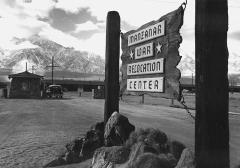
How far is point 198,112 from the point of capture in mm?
2920

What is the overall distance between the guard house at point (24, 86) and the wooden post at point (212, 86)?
3504 cm

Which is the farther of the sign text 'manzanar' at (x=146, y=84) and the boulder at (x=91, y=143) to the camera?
the boulder at (x=91, y=143)

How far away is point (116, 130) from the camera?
5051 mm

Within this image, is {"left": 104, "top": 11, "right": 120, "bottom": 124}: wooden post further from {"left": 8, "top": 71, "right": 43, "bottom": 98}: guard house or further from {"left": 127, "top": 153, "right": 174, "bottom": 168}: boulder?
{"left": 8, "top": 71, "right": 43, "bottom": 98}: guard house

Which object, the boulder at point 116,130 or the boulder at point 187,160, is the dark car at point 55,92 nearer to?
the boulder at point 116,130

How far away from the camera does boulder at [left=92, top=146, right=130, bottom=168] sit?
4.11 meters

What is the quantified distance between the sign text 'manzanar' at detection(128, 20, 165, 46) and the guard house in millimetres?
32658

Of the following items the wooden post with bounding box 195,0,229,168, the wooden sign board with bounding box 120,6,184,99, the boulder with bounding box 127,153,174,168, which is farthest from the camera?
the wooden sign board with bounding box 120,6,184,99

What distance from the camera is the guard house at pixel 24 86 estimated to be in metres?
35.8

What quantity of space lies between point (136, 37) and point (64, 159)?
269 centimetres

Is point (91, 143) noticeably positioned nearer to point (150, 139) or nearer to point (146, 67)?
point (150, 139)

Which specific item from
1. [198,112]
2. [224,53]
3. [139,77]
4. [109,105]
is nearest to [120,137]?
[109,105]

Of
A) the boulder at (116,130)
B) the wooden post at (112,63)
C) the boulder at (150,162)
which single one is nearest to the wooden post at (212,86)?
the boulder at (150,162)

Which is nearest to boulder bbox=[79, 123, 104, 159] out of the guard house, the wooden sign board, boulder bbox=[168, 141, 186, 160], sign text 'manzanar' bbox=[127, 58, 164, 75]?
the wooden sign board
